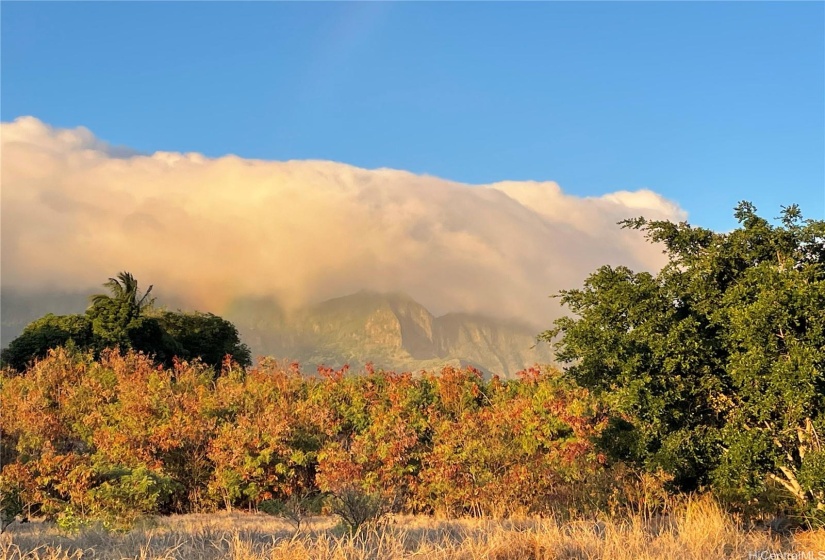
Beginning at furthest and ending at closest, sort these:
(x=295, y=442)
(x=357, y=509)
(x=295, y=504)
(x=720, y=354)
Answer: (x=295, y=442) < (x=295, y=504) < (x=720, y=354) < (x=357, y=509)

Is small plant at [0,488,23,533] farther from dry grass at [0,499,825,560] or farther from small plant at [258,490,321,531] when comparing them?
small plant at [258,490,321,531]

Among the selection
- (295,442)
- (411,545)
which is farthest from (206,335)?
(411,545)

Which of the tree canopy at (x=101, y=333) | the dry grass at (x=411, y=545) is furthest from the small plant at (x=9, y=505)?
the tree canopy at (x=101, y=333)

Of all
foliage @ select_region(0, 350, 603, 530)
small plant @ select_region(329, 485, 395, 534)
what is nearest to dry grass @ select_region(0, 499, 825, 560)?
small plant @ select_region(329, 485, 395, 534)

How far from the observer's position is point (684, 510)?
38.0 ft

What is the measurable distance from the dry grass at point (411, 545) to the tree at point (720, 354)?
2.73 ft

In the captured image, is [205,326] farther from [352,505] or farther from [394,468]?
[352,505]

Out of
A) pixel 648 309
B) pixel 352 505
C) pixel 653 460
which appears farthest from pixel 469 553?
pixel 648 309

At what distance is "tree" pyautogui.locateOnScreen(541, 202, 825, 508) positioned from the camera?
8867 mm

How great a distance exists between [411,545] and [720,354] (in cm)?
524

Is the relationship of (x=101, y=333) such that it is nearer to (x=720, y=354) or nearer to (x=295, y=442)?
(x=295, y=442)

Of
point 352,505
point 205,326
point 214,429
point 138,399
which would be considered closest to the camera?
point 352,505

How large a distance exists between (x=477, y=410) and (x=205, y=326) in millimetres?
34760

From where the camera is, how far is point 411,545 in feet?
26.1
